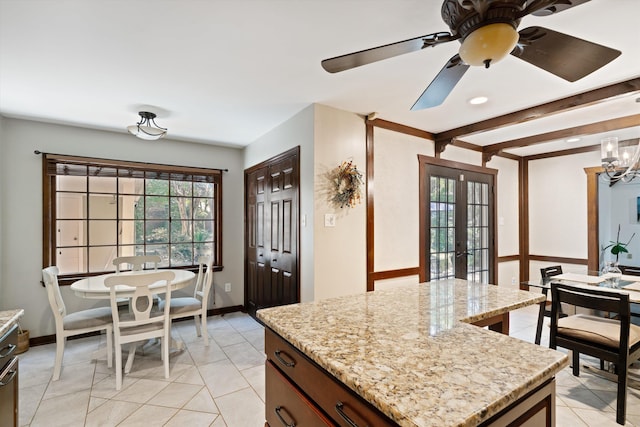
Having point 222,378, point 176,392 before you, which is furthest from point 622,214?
point 176,392

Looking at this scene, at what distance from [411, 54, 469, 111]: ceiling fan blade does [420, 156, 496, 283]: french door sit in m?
1.91

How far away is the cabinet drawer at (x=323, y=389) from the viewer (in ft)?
2.81

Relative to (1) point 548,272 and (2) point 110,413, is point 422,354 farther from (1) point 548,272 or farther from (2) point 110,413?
(1) point 548,272

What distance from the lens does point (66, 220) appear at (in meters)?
3.65

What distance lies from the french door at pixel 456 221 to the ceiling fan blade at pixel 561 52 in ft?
7.48

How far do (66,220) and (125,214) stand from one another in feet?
1.93

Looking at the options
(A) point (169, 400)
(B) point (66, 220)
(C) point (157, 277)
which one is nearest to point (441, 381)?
(A) point (169, 400)

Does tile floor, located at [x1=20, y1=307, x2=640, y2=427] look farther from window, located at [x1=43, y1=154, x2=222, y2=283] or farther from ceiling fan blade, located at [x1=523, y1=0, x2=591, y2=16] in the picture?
ceiling fan blade, located at [x1=523, y1=0, x2=591, y2=16]

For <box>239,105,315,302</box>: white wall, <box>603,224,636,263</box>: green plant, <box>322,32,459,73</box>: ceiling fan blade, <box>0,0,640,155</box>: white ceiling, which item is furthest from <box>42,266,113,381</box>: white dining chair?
<box>603,224,636,263</box>: green plant

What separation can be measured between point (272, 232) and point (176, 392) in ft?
6.11

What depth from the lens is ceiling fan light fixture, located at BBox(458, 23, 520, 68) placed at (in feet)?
3.89

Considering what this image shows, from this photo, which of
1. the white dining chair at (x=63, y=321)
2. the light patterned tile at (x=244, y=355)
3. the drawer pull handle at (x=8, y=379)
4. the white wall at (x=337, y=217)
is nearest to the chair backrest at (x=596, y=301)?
the white wall at (x=337, y=217)

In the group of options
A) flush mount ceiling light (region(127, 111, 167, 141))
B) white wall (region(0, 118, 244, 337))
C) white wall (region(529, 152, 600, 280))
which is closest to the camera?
flush mount ceiling light (region(127, 111, 167, 141))

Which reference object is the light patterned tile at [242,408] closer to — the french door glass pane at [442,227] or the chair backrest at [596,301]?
the chair backrest at [596,301]
